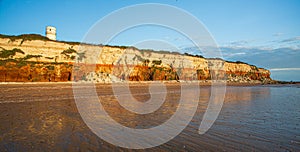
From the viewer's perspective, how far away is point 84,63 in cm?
2995

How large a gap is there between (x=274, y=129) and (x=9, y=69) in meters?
26.4

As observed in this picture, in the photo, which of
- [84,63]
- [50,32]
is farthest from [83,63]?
[50,32]

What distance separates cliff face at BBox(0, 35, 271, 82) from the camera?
79.0 ft

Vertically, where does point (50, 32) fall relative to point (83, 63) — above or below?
above

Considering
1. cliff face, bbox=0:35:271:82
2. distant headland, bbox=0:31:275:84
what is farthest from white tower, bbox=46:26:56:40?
cliff face, bbox=0:35:271:82

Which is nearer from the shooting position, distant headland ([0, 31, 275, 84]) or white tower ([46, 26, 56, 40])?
distant headland ([0, 31, 275, 84])

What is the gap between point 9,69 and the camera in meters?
22.1

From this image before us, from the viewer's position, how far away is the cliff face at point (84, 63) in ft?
79.0

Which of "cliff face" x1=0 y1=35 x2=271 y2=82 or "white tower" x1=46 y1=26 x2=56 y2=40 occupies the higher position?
"white tower" x1=46 y1=26 x2=56 y2=40

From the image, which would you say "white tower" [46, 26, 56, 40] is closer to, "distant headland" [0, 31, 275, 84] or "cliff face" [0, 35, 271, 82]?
"distant headland" [0, 31, 275, 84]

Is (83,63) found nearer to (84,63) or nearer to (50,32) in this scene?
(84,63)

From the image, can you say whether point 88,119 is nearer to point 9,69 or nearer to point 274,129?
point 274,129

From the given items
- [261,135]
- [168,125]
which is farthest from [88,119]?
[261,135]

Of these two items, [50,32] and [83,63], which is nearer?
[83,63]
